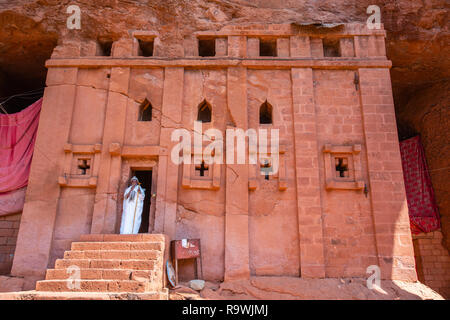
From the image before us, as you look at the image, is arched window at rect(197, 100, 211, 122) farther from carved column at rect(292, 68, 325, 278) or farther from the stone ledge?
carved column at rect(292, 68, 325, 278)

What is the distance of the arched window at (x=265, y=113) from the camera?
9.61 meters

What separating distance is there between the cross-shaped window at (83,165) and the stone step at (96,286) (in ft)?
11.5

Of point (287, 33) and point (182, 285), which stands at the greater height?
point (287, 33)

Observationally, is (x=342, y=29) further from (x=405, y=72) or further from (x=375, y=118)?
(x=405, y=72)

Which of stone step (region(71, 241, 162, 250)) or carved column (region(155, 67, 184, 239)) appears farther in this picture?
carved column (region(155, 67, 184, 239))

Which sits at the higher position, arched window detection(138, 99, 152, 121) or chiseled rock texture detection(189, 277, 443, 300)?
arched window detection(138, 99, 152, 121)

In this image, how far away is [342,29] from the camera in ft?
32.6

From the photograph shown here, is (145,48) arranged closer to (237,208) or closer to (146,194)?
(146,194)

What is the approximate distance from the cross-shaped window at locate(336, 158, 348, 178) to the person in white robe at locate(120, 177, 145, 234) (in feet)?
15.0

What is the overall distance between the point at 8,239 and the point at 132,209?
138 inches

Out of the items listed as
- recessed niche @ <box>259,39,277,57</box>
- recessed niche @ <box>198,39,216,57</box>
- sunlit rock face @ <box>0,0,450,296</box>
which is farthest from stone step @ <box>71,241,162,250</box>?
recessed niche @ <box>259,39,277,57</box>

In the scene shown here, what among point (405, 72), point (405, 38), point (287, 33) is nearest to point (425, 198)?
point (405, 72)

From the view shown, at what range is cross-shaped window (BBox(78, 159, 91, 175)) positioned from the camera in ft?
29.7

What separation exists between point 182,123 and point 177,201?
1.92 metres
